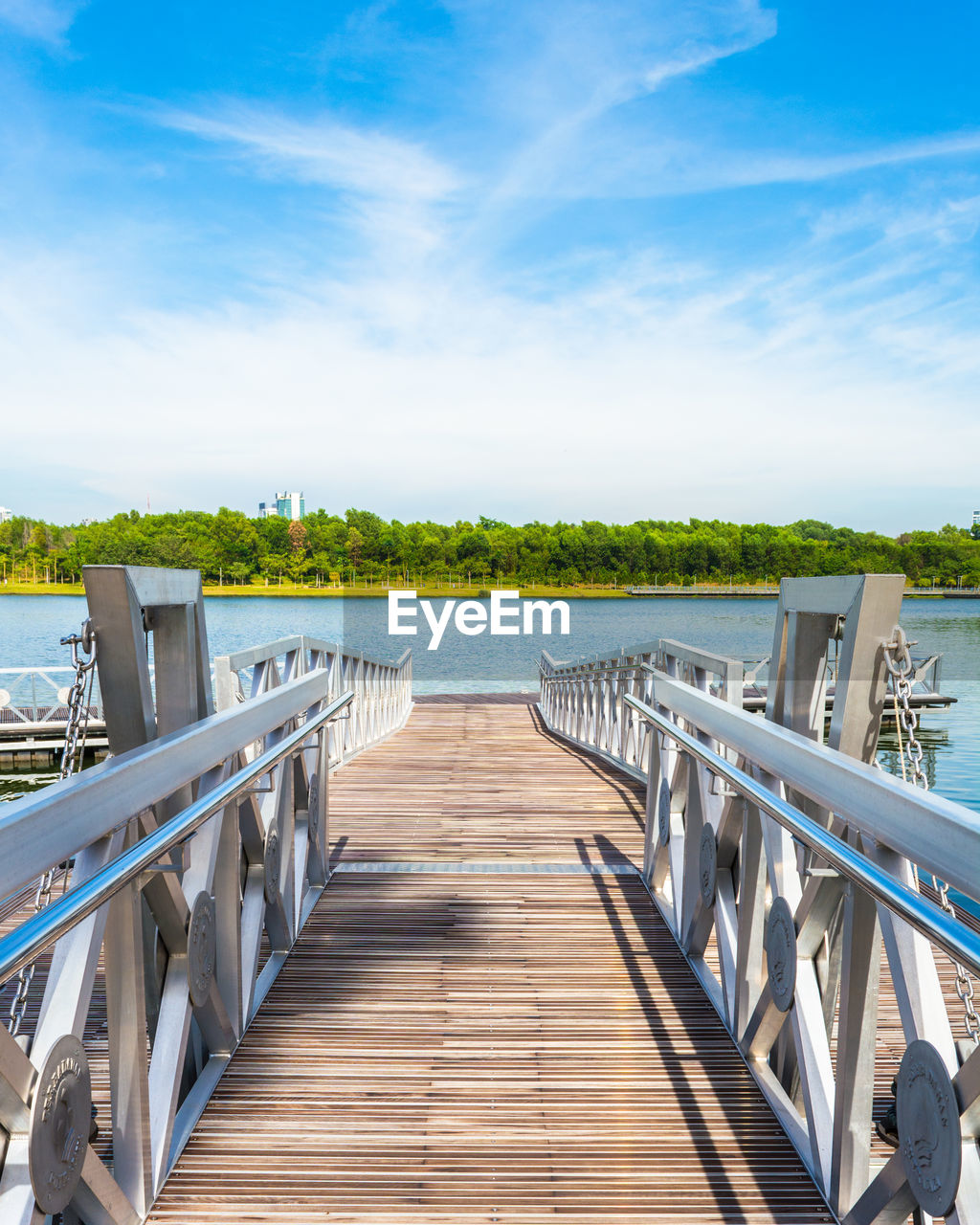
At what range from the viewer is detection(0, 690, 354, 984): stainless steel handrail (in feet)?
3.32

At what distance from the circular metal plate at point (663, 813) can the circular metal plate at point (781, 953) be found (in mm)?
1211

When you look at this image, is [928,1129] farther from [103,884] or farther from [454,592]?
[454,592]

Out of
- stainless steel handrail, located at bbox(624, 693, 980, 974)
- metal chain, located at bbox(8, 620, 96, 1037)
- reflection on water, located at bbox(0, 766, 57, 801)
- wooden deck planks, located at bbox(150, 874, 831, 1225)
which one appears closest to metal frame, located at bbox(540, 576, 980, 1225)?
stainless steel handrail, located at bbox(624, 693, 980, 974)

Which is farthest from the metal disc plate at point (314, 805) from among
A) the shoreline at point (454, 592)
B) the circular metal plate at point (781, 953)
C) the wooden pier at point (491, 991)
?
the shoreline at point (454, 592)

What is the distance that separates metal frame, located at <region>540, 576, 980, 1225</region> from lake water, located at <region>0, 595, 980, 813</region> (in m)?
4.16

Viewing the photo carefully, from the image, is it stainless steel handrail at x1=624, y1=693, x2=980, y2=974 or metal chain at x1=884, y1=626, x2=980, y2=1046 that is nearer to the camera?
stainless steel handrail at x1=624, y1=693, x2=980, y2=974

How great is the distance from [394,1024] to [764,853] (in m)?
1.13

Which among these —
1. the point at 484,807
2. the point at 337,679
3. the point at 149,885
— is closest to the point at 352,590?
the point at 337,679

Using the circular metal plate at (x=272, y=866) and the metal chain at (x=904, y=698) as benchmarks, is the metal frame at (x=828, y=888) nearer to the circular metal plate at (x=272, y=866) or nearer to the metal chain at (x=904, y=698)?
the metal chain at (x=904, y=698)

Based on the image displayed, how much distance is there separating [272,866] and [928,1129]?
186 cm

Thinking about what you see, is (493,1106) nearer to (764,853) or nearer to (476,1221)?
(476,1221)

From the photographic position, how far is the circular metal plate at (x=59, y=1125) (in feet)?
3.61

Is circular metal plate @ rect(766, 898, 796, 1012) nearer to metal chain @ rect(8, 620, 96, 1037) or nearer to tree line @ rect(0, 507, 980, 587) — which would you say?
metal chain @ rect(8, 620, 96, 1037)

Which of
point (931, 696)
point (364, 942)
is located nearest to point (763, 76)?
point (931, 696)
